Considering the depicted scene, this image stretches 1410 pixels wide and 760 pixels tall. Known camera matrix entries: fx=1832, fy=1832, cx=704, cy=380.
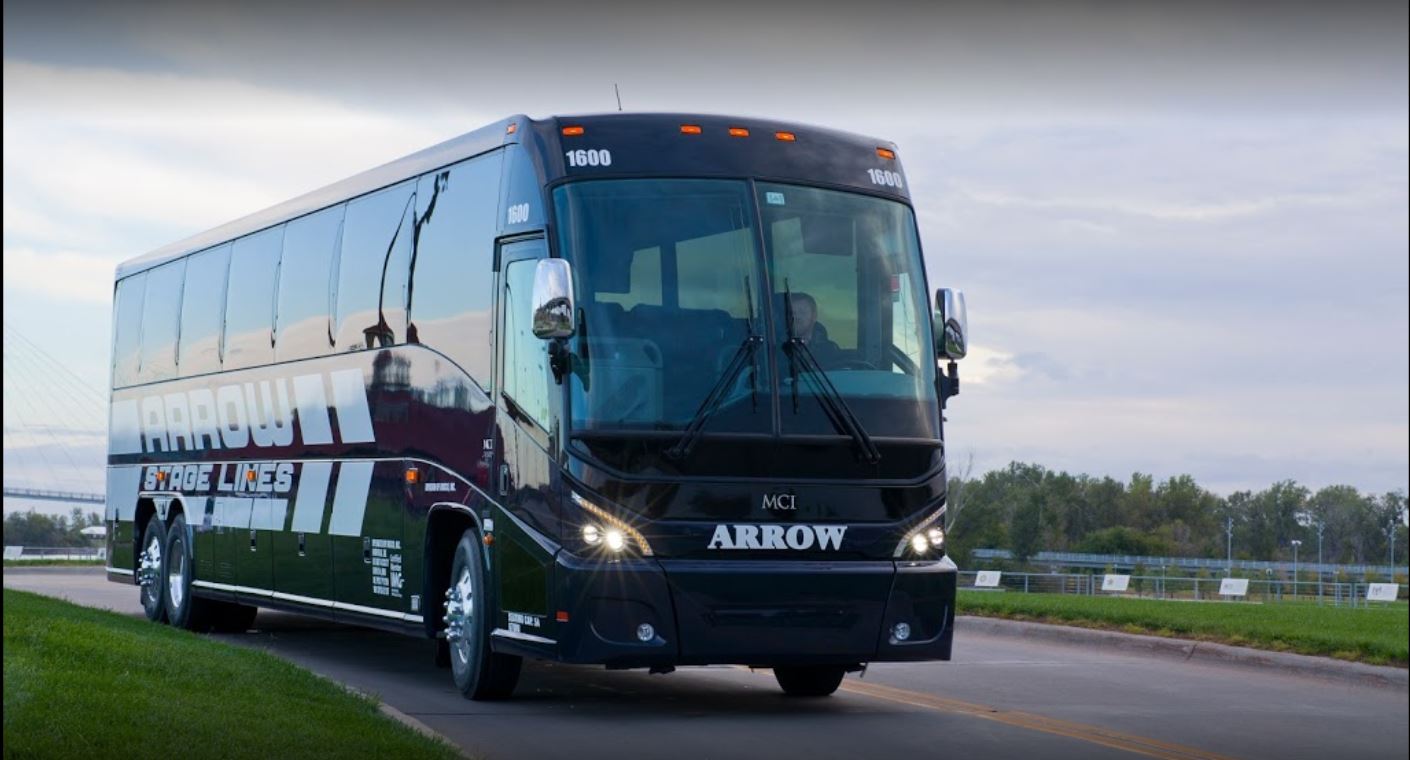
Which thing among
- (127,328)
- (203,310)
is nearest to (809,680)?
(203,310)

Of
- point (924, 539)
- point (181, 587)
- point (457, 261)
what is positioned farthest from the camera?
point (181, 587)

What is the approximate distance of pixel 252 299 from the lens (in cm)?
1864

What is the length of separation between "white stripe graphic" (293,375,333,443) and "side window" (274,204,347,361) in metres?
0.25

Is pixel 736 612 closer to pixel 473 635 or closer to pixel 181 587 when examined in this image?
pixel 473 635

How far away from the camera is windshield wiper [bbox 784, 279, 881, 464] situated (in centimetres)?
1178

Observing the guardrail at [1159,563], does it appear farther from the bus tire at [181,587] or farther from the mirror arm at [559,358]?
the mirror arm at [559,358]

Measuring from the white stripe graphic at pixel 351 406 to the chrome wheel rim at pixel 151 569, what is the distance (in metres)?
6.29

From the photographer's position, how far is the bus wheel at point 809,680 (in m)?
13.7

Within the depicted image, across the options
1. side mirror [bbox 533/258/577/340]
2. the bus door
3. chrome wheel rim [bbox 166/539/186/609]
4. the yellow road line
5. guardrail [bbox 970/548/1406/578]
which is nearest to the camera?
the yellow road line

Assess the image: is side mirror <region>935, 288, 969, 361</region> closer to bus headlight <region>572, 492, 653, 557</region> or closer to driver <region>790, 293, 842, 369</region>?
driver <region>790, 293, 842, 369</region>

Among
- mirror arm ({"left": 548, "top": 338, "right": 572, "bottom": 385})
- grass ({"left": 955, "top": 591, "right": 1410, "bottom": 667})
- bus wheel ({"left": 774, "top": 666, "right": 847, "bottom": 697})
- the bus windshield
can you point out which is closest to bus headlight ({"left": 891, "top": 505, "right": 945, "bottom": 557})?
the bus windshield

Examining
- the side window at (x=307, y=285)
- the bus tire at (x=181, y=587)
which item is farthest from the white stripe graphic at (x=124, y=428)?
the side window at (x=307, y=285)

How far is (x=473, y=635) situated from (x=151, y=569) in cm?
996

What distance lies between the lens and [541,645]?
11.6 meters
